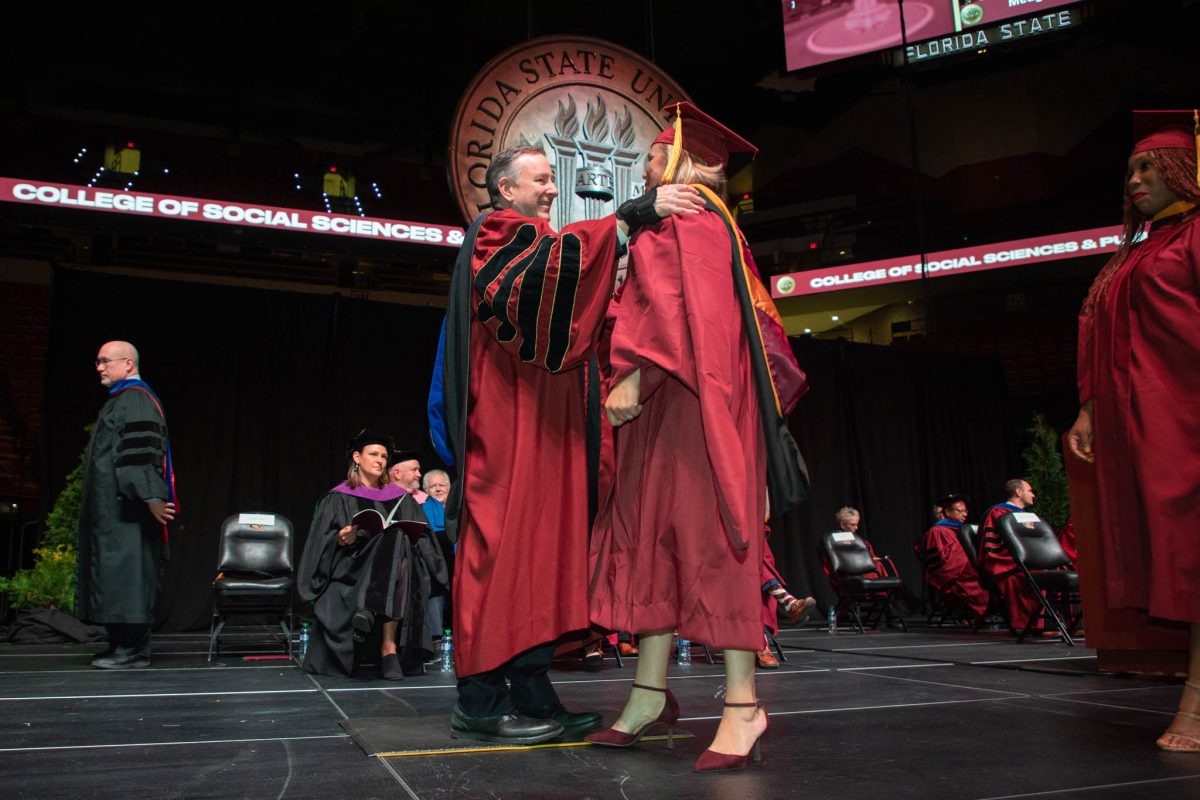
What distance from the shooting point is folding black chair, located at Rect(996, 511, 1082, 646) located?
642cm

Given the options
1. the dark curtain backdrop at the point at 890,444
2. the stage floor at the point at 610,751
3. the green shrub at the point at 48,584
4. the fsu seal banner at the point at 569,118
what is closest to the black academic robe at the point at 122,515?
the stage floor at the point at 610,751

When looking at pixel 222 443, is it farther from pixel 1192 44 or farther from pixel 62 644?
pixel 1192 44

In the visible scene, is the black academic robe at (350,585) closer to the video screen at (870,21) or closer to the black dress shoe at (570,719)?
the black dress shoe at (570,719)

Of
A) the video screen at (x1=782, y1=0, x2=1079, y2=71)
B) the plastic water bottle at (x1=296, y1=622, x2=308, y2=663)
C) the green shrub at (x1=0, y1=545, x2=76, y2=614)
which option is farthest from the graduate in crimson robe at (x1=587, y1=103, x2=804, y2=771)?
the video screen at (x1=782, y1=0, x2=1079, y2=71)

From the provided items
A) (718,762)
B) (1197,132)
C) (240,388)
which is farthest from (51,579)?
Result: (1197,132)

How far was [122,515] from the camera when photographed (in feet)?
15.7

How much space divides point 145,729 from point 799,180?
1967cm

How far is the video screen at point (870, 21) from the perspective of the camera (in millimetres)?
9773

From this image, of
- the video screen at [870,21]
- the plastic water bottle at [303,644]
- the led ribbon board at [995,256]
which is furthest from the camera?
the led ribbon board at [995,256]

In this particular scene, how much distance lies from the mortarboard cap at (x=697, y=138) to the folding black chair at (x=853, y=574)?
640 centimetres

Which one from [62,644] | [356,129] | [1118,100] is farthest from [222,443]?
[1118,100]

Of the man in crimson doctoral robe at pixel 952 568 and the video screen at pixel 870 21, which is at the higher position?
the video screen at pixel 870 21

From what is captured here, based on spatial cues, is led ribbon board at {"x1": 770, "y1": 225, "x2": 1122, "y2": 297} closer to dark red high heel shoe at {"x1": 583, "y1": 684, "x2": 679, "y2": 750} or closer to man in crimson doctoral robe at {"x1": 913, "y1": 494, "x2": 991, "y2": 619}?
man in crimson doctoral robe at {"x1": 913, "y1": 494, "x2": 991, "y2": 619}

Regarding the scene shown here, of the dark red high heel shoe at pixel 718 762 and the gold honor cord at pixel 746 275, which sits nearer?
the dark red high heel shoe at pixel 718 762
